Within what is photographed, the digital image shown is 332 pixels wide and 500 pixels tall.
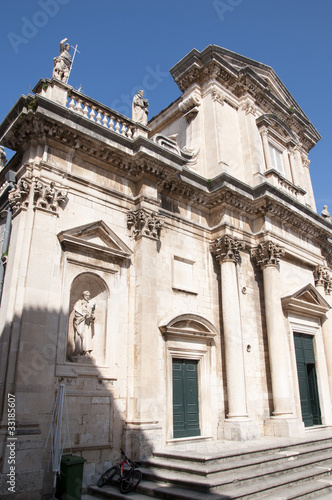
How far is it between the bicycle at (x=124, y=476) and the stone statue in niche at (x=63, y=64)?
9120mm

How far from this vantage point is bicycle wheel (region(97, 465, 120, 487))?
7738 mm

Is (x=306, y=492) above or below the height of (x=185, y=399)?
below

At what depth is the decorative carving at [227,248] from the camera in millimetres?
12375

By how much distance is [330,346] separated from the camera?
14891mm

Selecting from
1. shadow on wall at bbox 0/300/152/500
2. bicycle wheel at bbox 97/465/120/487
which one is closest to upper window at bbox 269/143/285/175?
shadow on wall at bbox 0/300/152/500

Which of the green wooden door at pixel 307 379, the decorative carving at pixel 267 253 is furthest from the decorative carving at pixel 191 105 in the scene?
the green wooden door at pixel 307 379

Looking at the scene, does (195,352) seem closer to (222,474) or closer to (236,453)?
(236,453)

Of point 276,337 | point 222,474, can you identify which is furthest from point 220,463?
point 276,337

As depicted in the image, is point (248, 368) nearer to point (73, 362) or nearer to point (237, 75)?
point (73, 362)

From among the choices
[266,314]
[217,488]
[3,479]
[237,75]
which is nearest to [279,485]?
[217,488]

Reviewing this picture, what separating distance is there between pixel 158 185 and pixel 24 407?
6.84m

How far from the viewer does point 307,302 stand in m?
14.3

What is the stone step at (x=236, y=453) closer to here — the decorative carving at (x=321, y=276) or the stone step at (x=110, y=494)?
the stone step at (x=110, y=494)

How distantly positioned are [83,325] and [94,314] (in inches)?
21.4
